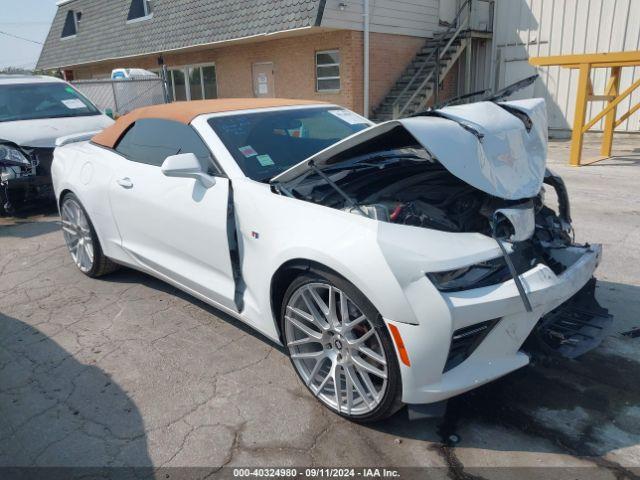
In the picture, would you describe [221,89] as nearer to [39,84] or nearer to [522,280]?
[39,84]

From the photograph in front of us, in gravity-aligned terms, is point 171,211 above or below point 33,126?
below

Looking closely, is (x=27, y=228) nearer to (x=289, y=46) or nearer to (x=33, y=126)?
(x=33, y=126)

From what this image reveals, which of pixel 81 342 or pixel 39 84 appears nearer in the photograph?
pixel 81 342

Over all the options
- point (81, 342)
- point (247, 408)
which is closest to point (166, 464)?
point (247, 408)

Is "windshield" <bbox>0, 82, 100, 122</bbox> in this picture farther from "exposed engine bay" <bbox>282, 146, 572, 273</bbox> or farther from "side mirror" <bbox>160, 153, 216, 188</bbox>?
"exposed engine bay" <bbox>282, 146, 572, 273</bbox>

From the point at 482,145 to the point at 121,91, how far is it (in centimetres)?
1317

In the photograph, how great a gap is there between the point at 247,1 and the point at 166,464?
14356 mm

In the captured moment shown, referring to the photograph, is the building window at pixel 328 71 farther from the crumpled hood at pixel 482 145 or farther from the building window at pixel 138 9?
the crumpled hood at pixel 482 145

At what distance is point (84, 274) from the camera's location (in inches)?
193

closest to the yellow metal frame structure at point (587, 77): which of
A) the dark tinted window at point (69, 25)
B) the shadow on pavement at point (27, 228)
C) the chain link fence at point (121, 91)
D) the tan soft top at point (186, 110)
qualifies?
the tan soft top at point (186, 110)

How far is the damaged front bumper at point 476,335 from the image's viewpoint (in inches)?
87.9

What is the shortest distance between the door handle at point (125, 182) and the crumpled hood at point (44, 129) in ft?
12.6

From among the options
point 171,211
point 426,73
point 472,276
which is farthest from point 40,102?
point 426,73

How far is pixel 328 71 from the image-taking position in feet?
46.5
